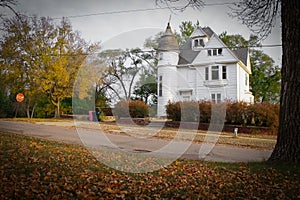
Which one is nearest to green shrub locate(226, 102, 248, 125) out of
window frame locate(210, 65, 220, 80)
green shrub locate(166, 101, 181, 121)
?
green shrub locate(166, 101, 181, 121)

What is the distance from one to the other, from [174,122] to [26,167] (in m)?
14.9

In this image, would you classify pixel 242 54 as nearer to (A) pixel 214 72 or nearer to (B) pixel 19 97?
(A) pixel 214 72

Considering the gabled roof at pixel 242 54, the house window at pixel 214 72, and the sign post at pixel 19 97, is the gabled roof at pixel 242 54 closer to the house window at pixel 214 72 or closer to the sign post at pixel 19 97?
the house window at pixel 214 72

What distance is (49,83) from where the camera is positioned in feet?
83.5

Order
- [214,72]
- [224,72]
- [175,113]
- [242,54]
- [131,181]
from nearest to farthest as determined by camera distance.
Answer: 1. [131,181]
2. [175,113]
3. [224,72]
4. [214,72]
5. [242,54]

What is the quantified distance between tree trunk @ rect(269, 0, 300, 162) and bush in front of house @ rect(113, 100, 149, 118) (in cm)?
401

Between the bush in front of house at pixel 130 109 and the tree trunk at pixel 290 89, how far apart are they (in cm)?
401

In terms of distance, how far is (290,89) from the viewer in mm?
6555

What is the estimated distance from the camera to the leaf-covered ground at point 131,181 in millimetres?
4180

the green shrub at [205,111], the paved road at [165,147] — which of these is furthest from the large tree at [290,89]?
the green shrub at [205,111]

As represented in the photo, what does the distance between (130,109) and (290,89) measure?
16.0 ft

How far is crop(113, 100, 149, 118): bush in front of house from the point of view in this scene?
7142 mm

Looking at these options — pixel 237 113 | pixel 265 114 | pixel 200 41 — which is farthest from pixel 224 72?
pixel 265 114

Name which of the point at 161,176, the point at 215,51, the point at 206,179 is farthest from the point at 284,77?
the point at 215,51
